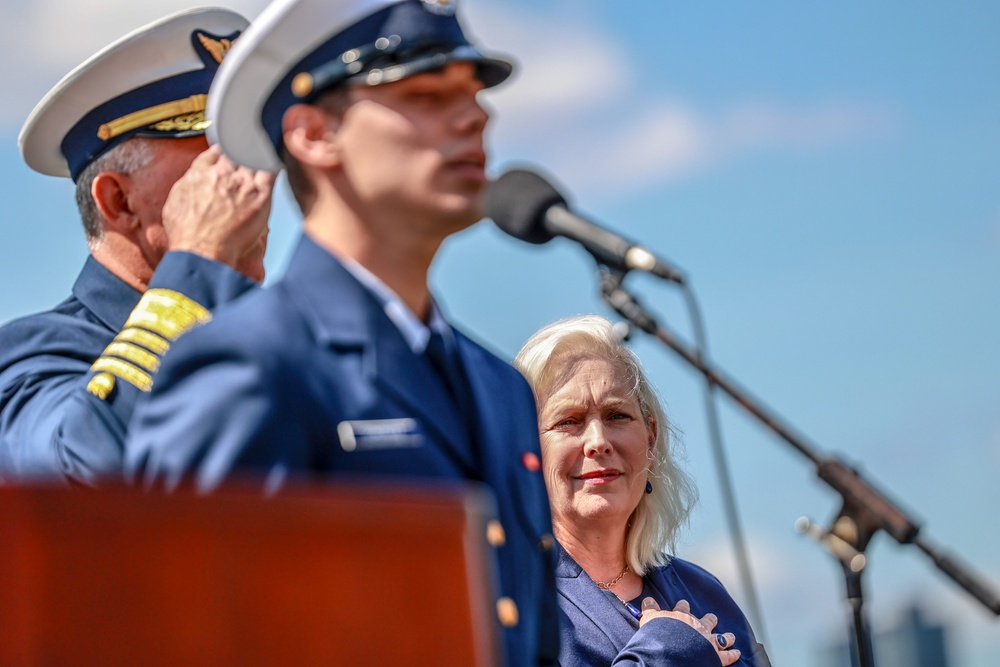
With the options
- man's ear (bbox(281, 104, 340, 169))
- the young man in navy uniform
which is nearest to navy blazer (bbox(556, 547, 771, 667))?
the young man in navy uniform

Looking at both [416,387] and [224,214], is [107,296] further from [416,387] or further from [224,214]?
[416,387]

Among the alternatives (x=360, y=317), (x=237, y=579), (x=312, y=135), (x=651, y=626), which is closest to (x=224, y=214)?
(x=312, y=135)

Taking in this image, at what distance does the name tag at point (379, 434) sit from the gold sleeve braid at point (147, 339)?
1021 millimetres

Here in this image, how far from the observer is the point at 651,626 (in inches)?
163

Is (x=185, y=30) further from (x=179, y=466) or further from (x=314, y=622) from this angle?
(x=314, y=622)

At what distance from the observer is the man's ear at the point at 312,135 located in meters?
2.56

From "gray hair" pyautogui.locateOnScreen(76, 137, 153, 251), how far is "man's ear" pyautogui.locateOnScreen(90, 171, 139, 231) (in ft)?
0.05

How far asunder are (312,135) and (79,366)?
1.34 m

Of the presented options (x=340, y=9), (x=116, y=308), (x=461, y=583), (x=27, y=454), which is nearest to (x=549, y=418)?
(x=116, y=308)

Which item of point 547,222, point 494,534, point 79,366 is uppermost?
point 547,222

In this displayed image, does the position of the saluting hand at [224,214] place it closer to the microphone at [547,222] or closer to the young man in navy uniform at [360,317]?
the young man in navy uniform at [360,317]

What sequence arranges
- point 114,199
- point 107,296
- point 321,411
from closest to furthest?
point 321,411
point 107,296
point 114,199

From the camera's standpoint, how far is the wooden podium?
63.0 inches

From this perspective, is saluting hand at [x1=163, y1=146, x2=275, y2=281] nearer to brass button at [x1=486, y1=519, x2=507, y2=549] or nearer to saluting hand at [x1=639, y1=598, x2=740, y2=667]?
brass button at [x1=486, y1=519, x2=507, y2=549]
